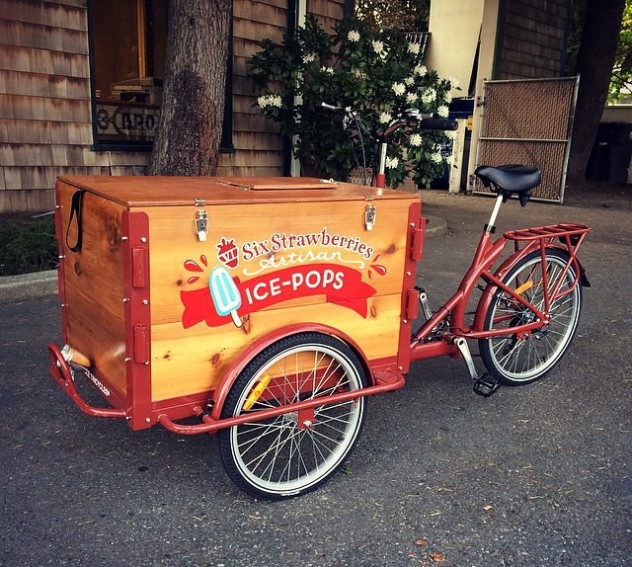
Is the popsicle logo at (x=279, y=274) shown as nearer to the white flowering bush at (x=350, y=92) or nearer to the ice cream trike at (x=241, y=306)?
the ice cream trike at (x=241, y=306)

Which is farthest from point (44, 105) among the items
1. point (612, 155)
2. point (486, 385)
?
point (612, 155)

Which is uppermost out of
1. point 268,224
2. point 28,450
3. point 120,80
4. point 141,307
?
point 120,80

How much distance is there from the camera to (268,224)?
8.13 feet

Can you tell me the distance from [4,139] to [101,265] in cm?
494

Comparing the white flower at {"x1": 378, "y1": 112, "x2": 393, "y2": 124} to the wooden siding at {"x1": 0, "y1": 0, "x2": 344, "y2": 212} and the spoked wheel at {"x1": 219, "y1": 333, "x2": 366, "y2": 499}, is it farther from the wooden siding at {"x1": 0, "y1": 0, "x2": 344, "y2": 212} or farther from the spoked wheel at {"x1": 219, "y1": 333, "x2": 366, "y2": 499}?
the spoked wheel at {"x1": 219, "y1": 333, "x2": 366, "y2": 499}

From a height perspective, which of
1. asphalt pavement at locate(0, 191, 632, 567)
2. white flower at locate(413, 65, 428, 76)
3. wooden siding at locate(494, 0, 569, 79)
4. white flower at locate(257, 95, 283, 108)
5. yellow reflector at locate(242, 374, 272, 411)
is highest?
wooden siding at locate(494, 0, 569, 79)

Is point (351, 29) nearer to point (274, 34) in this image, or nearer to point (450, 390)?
point (274, 34)

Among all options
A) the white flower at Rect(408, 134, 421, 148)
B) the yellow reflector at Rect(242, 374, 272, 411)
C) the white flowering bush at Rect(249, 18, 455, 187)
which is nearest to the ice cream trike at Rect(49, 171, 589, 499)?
the yellow reflector at Rect(242, 374, 272, 411)

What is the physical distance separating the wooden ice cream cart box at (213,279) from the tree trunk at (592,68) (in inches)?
540

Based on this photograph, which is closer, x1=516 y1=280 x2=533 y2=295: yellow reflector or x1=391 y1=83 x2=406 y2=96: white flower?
x1=516 y1=280 x2=533 y2=295: yellow reflector

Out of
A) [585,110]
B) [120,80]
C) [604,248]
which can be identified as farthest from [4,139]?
[585,110]

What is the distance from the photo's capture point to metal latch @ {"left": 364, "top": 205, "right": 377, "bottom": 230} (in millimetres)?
2707

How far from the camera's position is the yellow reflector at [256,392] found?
2.55 metres

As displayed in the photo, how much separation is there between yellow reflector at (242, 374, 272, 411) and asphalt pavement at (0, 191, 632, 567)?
42cm
